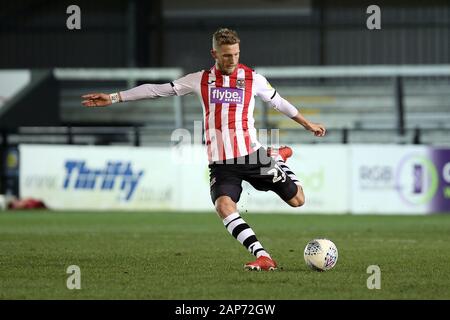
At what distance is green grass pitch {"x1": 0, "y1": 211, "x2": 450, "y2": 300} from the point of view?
8523 millimetres

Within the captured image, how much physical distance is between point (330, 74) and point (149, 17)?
6.23m

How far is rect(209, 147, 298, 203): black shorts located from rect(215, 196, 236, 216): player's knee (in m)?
0.04

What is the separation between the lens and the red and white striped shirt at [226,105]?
10.3 meters

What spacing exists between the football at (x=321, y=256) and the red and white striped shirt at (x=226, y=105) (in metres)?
1.10

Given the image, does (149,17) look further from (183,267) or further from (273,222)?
(183,267)

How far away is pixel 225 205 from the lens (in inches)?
398

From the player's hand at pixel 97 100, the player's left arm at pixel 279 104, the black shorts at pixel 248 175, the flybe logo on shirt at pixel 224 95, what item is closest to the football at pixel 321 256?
the black shorts at pixel 248 175

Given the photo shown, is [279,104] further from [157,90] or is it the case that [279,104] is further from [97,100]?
[97,100]

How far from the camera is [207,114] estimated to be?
10352 mm

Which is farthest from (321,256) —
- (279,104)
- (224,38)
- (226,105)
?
(224,38)

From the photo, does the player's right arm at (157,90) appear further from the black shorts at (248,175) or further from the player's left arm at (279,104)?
the black shorts at (248,175)

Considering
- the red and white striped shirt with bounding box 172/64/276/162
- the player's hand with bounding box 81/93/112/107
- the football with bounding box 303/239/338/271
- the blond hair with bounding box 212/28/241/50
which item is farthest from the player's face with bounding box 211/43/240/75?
the football with bounding box 303/239/338/271

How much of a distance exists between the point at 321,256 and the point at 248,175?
105 centimetres

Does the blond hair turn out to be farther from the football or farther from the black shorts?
the football
